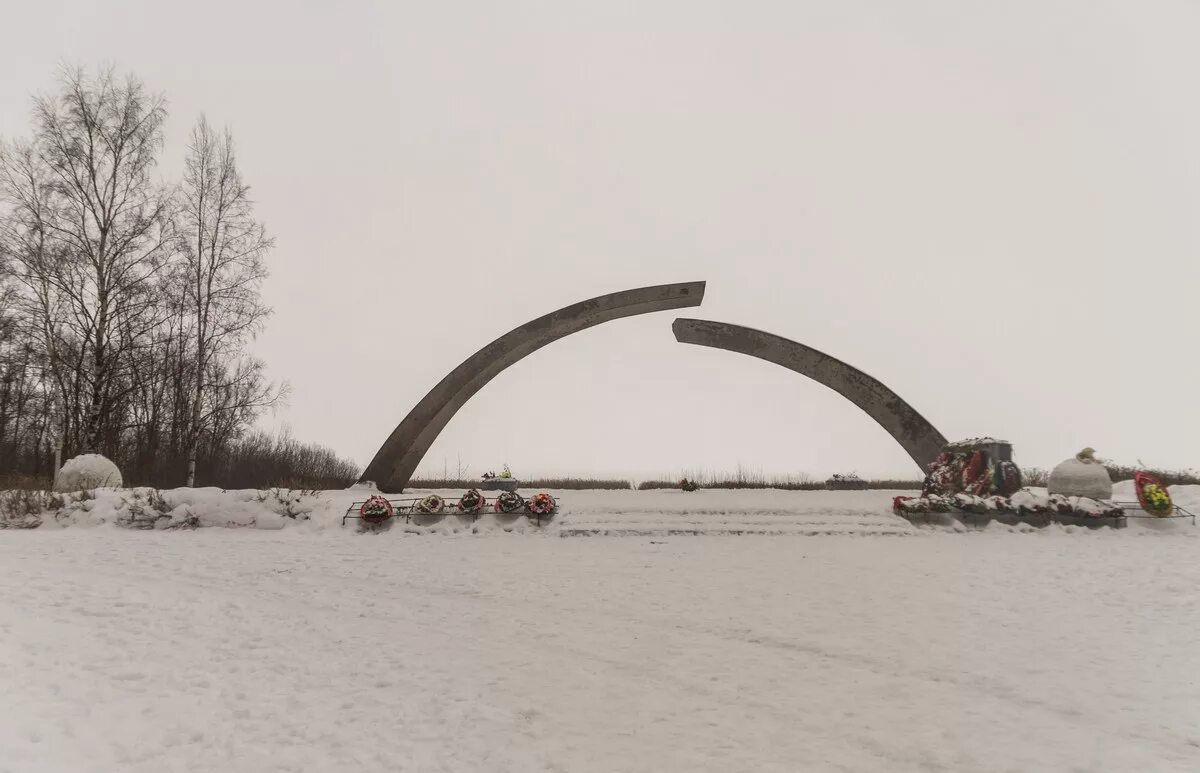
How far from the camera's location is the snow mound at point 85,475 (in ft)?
47.0

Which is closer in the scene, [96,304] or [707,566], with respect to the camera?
[707,566]

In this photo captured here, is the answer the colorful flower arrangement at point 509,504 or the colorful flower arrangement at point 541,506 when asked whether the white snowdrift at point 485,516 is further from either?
the colorful flower arrangement at point 541,506

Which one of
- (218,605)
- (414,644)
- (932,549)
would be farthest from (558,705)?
(932,549)

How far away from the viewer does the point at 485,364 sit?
18047mm

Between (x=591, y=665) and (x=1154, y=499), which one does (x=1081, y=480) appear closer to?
(x=1154, y=499)

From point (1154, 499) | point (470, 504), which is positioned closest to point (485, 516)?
point (470, 504)

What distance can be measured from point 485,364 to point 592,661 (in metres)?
13.4

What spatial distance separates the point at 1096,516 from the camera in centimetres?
1211

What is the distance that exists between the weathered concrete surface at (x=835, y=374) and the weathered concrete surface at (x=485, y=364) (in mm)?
981

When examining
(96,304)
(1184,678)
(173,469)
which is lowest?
(1184,678)

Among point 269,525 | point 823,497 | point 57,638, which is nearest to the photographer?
point 57,638

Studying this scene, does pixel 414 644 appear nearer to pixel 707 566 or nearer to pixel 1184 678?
pixel 707 566

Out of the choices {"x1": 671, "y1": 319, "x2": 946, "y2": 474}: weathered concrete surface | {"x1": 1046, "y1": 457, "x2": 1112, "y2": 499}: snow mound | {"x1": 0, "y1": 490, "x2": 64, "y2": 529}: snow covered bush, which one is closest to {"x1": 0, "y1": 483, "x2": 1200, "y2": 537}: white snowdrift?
{"x1": 0, "y1": 490, "x2": 64, "y2": 529}: snow covered bush

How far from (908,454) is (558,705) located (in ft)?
49.4
